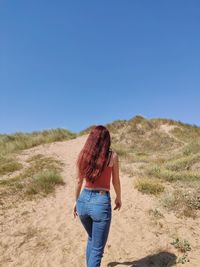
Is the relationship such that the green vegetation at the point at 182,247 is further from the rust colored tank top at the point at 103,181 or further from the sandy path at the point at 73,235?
the rust colored tank top at the point at 103,181

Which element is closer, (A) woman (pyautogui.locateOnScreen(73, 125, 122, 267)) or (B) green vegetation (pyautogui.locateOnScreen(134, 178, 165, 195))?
(A) woman (pyautogui.locateOnScreen(73, 125, 122, 267))

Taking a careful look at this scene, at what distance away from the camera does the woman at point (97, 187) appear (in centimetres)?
482

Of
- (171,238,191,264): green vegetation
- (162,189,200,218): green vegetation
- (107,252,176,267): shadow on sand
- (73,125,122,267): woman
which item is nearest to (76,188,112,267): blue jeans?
(73,125,122,267): woman

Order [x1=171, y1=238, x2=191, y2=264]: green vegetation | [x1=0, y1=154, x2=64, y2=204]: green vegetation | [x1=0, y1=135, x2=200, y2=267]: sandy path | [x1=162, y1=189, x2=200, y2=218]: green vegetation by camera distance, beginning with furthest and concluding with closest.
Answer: [x1=0, y1=154, x2=64, y2=204]: green vegetation < [x1=162, y1=189, x2=200, y2=218]: green vegetation < [x1=0, y1=135, x2=200, y2=267]: sandy path < [x1=171, y1=238, x2=191, y2=264]: green vegetation

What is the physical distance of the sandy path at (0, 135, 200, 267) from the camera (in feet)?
24.2

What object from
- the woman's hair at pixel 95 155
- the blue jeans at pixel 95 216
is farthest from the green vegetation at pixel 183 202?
the woman's hair at pixel 95 155

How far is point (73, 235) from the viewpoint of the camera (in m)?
8.59

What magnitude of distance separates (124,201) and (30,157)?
35.2ft

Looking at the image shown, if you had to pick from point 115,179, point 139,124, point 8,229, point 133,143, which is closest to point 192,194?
point 8,229

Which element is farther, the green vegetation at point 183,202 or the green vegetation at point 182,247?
the green vegetation at point 183,202

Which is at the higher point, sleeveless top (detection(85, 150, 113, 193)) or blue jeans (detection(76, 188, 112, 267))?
sleeveless top (detection(85, 150, 113, 193))

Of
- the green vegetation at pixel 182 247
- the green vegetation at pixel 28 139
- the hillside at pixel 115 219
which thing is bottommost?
the green vegetation at pixel 182 247

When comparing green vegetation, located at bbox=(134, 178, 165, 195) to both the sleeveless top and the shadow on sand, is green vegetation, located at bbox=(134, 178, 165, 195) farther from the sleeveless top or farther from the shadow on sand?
the sleeveless top

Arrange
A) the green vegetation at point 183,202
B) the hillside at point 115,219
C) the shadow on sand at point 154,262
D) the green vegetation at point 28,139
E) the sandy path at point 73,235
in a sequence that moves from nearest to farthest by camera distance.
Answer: the shadow on sand at point 154,262 → the sandy path at point 73,235 → the hillside at point 115,219 → the green vegetation at point 183,202 → the green vegetation at point 28,139
